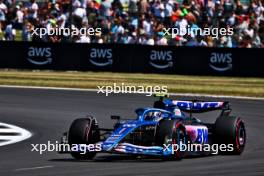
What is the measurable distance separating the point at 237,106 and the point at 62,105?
478 centimetres

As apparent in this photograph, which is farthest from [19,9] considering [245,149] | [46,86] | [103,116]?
[245,149]

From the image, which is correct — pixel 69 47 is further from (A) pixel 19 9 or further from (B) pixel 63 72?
(A) pixel 19 9

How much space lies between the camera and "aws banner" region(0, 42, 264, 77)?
108 feet

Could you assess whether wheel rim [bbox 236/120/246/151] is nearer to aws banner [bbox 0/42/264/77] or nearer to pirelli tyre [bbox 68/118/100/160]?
pirelli tyre [bbox 68/118/100/160]

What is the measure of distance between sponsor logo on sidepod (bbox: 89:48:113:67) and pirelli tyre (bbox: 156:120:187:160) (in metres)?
21.2

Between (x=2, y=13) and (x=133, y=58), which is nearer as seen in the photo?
(x=133, y=58)

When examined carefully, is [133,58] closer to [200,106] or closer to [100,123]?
[100,123]

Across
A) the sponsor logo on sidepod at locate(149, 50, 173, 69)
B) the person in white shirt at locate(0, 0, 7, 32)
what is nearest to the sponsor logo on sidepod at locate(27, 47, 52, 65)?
the person in white shirt at locate(0, 0, 7, 32)

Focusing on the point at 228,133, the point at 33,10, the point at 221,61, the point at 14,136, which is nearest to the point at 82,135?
the point at 228,133

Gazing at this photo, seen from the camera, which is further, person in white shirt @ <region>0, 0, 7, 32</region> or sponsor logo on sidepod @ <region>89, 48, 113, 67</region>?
person in white shirt @ <region>0, 0, 7, 32</region>

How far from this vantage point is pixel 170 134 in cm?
1312

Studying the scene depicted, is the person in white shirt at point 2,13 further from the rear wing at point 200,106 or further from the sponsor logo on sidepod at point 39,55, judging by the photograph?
the rear wing at point 200,106

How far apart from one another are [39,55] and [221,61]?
283 inches

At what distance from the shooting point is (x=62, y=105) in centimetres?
2439
